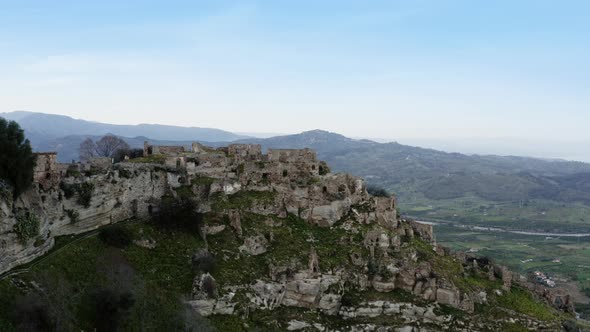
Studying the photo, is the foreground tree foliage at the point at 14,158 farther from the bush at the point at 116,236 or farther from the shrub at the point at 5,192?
the bush at the point at 116,236

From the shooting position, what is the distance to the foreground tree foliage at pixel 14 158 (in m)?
46.9

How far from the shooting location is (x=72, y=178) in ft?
182

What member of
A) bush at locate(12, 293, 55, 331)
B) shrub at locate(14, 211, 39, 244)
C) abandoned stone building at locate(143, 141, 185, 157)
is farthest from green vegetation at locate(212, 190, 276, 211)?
bush at locate(12, 293, 55, 331)

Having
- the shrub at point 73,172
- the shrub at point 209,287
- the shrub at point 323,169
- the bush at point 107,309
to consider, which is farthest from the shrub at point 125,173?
the shrub at point 323,169

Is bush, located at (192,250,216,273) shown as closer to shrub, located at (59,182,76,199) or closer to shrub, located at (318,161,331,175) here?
shrub, located at (59,182,76,199)

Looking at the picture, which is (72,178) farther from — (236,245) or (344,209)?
(344,209)

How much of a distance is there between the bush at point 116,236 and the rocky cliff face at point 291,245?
3217 mm

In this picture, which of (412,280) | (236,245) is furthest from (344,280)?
(236,245)

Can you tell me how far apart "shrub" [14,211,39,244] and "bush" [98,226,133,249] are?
22.5 ft

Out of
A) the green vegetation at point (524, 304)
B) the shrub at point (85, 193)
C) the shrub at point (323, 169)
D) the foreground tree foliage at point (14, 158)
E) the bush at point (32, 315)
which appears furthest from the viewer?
the shrub at point (323, 169)

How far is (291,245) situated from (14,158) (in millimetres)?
31572

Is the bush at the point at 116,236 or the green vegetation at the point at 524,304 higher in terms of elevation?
the bush at the point at 116,236

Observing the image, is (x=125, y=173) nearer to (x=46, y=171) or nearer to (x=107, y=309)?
(x=46, y=171)

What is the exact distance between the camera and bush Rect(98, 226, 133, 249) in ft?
176
